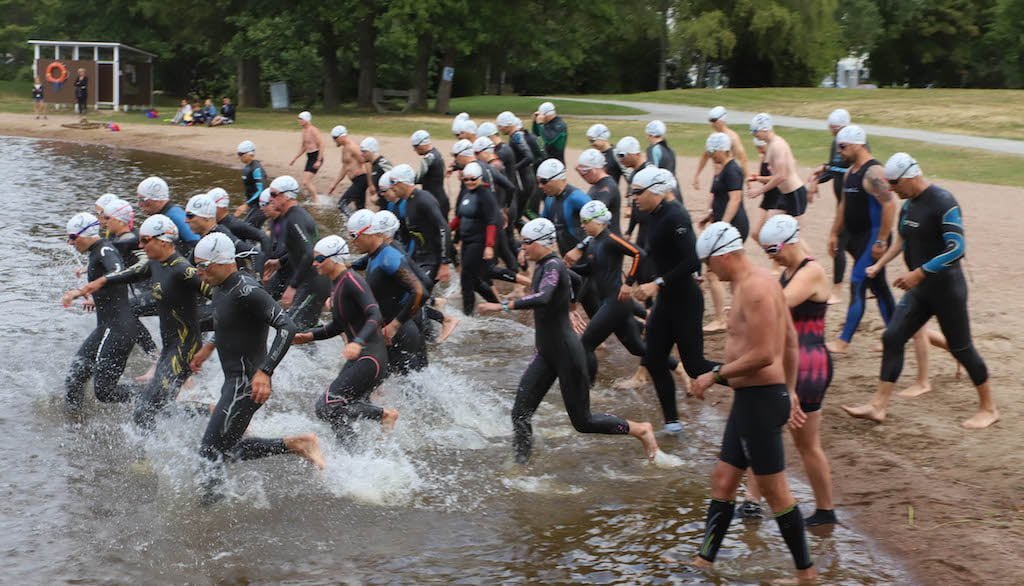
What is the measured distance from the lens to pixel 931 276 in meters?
8.84

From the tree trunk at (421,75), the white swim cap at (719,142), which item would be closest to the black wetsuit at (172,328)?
the white swim cap at (719,142)

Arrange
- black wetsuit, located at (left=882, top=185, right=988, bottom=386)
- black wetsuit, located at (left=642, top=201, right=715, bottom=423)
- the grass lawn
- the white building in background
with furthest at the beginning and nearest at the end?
the white building in background → the grass lawn → black wetsuit, located at (left=642, top=201, right=715, bottom=423) → black wetsuit, located at (left=882, top=185, right=988, bottom=386)

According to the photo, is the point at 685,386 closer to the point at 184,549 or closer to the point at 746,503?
the point at 746,503

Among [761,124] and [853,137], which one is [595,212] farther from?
[761,124]

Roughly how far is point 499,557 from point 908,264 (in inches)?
167

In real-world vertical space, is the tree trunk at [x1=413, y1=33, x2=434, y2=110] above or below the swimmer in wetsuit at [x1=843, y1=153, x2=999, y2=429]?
above

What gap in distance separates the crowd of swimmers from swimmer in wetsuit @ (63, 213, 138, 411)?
0.06ft

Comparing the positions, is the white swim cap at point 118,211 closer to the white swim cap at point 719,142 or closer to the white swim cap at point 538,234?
the white swim cap at point 538,234

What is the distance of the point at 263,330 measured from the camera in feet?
26.9

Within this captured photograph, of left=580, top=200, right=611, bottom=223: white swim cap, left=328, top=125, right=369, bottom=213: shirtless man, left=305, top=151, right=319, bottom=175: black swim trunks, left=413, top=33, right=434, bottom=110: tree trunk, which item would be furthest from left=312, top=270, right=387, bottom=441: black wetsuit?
left=413, top=33, right=434, bottom=110: tree trunk

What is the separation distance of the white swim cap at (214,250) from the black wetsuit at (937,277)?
5.26 metres

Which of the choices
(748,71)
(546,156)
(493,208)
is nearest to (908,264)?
(493,208)

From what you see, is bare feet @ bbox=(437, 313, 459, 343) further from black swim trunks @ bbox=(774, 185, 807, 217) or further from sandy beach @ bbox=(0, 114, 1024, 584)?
black swim trunks @ bbox=(774, 185, 807, 217)

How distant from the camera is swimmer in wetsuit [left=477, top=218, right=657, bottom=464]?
→ 847 cm
